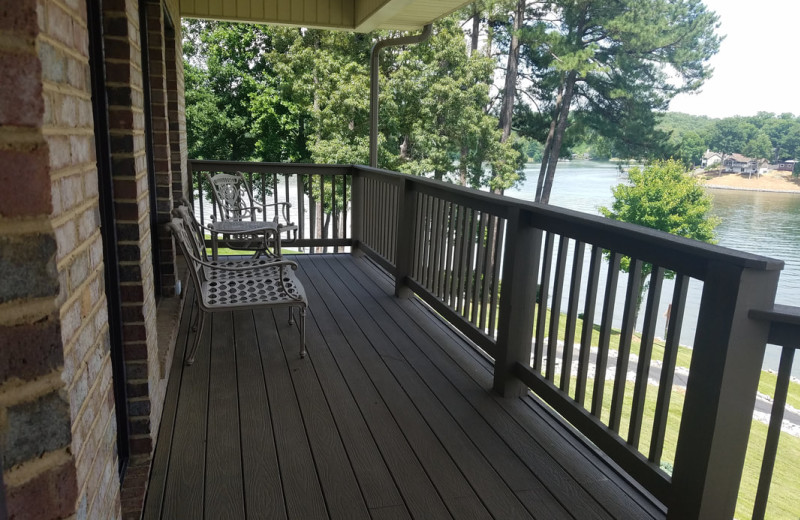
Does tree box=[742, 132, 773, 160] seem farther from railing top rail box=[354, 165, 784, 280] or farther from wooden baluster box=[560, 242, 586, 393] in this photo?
wooden baluster box=[560, 242, 586, 393]

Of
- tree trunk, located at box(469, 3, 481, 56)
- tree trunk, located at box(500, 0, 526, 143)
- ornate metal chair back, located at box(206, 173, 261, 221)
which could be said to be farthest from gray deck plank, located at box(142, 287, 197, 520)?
tree trunk, located at box(469, 3, 481, 56)

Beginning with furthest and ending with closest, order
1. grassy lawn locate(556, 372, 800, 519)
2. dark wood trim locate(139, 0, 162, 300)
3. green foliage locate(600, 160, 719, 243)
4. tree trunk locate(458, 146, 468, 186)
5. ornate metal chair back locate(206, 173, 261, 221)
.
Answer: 1. green foliage locate(600, 160, 719, 243)
2. tree trunk locate(458, 146, 468, 186)
3. grassy lawn locate(556, 372, 800, 519)
4. ornate metal chair back locate(206, 173, 261, 221)
5. dark wood trim locate(139, 0, 162, 300)

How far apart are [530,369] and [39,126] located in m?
2.30

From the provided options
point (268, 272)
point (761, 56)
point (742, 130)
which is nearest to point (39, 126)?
point (268, 272)

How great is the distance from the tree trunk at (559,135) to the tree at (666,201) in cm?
324

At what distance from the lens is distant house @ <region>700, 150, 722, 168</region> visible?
22.7 m

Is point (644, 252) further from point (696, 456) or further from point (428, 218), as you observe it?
point (428, 218)

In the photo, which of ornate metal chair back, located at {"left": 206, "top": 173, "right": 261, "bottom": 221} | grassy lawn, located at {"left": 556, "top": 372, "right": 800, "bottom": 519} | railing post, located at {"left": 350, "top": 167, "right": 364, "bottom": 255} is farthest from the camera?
grassy lawn, located at {"left": 556, "top": 372, "right": 800, "bottom": 519}

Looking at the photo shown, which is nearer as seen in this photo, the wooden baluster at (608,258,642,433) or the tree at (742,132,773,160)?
the wooden baluster at (608,258,642,433)

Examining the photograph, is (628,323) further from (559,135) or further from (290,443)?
(559,135)

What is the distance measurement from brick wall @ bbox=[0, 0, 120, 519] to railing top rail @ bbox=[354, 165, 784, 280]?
158 centimetres

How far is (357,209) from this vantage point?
5.96 meters

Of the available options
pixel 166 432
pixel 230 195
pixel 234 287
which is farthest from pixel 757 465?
pixel 166 432

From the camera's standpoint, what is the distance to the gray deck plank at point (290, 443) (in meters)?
1.98
